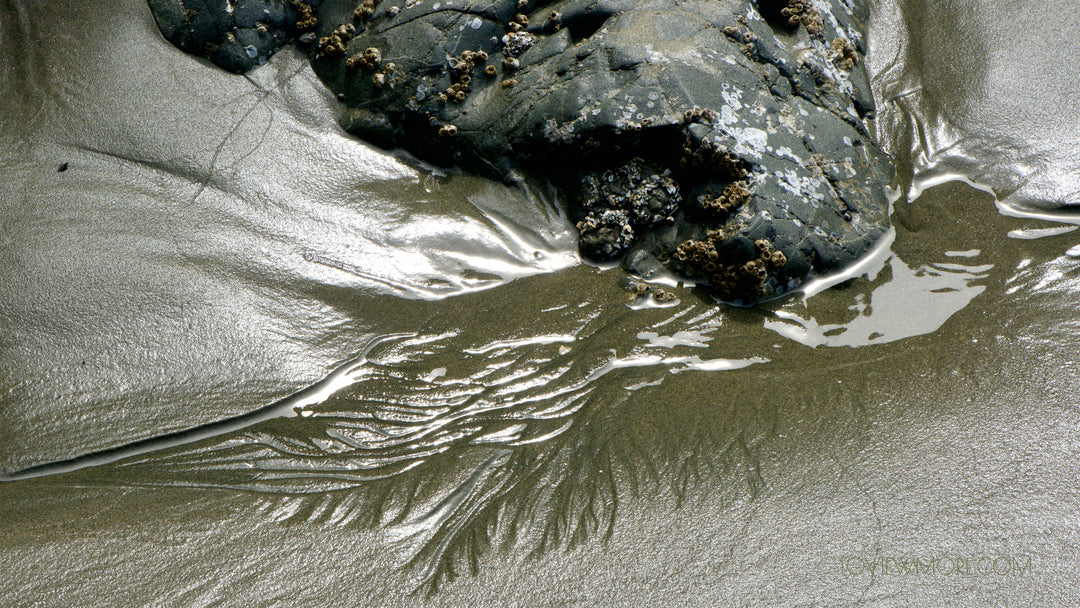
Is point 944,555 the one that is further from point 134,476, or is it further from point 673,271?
point 134,476

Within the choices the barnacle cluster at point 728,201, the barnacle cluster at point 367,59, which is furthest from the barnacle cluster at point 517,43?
the barnacle cluster at point 728,201

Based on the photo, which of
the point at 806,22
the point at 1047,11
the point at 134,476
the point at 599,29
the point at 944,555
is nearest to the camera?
the point at 944,555

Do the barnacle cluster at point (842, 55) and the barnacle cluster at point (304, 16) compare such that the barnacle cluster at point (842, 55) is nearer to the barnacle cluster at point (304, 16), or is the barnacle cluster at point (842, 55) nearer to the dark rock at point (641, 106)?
the dark rock at point (641, 106)

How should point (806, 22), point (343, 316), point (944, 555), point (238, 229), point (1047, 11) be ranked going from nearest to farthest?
point (944, 555)
point (343, 316)
point (238, 229)
point (806, 22)
point (1047, 11)

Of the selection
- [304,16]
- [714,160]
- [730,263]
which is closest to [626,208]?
[714,160]

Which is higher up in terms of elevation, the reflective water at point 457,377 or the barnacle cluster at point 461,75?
the barnacle cluster at point 461,75

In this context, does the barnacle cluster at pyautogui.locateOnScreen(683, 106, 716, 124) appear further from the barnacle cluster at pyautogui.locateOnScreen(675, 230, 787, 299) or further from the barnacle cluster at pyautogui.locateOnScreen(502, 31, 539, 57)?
the barnacle cluster at pyautogui.locateOnScreen(502, 31, 539, 57)

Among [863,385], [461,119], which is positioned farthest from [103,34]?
[863,385]
